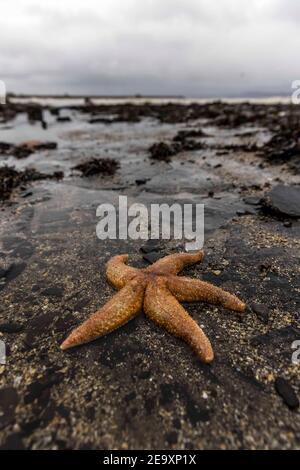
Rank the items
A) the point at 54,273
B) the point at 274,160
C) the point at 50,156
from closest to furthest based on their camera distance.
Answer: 1. the point at 54,273
2. the point at 274,160
3. the point at 50,156

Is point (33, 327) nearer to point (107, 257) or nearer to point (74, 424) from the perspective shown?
point (74, 424)

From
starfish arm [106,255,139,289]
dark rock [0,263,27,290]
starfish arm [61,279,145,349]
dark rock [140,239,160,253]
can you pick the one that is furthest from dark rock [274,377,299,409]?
dark rock [0,263,27,290]

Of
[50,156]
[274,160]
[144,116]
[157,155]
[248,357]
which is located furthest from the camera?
[144,116]

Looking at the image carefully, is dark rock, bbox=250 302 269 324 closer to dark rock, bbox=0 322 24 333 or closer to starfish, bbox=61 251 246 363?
starfish, bbox=61 251 246 363

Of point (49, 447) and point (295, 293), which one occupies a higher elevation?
point (295, 293)

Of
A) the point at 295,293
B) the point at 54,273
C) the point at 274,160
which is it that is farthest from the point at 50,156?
the point at 295,293

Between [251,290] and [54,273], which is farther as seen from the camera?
[54,273]
